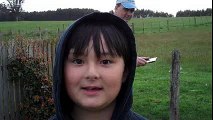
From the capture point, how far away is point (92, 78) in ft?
4.76

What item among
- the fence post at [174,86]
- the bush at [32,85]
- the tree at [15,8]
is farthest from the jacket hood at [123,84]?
the tree at [15,8]

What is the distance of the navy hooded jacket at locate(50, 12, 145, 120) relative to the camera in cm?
Result: 156

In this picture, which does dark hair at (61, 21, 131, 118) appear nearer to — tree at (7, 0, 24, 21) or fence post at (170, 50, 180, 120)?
fence post at (170, 50, 180, 120)

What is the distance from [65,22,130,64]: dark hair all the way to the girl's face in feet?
0.06

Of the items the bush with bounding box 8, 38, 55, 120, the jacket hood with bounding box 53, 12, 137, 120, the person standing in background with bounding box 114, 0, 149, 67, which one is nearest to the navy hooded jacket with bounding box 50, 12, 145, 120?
the jacket hood with bounding box 53, 12, 137, 120

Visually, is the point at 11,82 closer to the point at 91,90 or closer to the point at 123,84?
the point at 123,84

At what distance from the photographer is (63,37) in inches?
61.9

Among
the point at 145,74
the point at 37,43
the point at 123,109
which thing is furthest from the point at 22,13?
the point at 123,109

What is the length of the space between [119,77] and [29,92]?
5.82 m

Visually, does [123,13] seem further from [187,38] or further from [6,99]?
[187,38]

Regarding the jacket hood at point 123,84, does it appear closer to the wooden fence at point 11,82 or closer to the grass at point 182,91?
the wooden fence at point 11,82

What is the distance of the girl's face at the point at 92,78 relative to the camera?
57.9 inches

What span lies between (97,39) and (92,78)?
164mm

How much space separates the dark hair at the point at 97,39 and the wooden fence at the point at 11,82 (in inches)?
202
